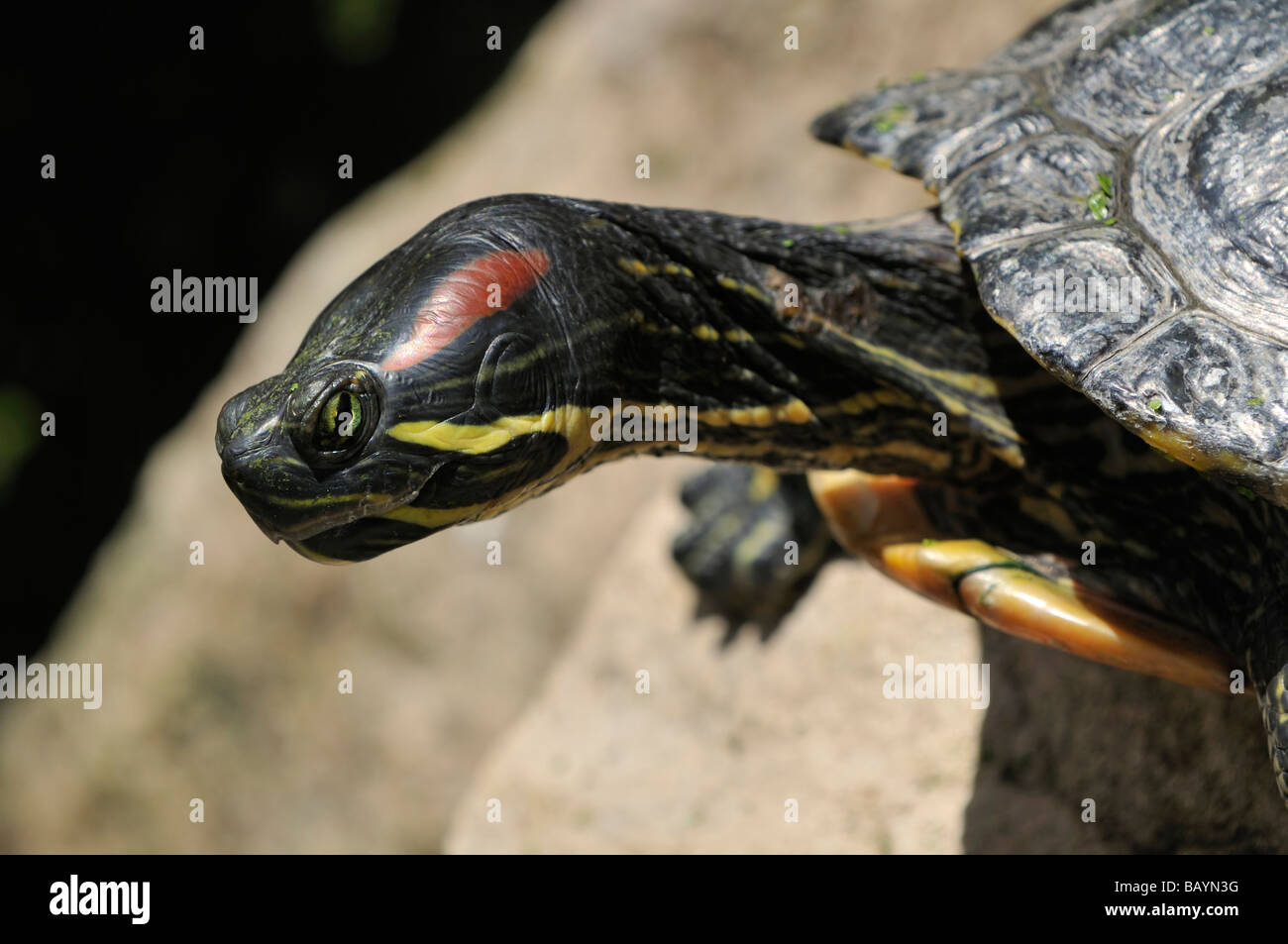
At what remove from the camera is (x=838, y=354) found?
2.36m

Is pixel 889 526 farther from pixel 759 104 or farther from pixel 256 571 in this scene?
pixel 256 571

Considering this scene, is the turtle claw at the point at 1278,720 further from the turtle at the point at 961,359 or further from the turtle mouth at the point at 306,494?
the turtle mouth at the point at 306,494

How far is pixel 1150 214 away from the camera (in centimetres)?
208

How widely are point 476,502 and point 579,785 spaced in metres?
1.76

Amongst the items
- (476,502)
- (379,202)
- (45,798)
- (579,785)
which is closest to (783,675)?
(579,785)

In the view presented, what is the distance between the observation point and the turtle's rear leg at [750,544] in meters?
3.60

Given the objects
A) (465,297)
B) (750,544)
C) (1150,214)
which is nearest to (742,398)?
(465,297)

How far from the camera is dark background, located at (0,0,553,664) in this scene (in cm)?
743

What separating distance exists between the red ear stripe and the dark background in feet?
19.5

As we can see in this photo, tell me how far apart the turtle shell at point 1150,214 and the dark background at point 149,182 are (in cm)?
574

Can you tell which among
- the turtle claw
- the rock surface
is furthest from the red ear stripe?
the rock surface

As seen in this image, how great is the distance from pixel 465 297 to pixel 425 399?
0.68 ft

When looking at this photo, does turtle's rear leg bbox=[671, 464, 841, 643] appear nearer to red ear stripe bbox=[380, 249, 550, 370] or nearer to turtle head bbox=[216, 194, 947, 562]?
turtle head bbox=[216, 194, 947, 562]
